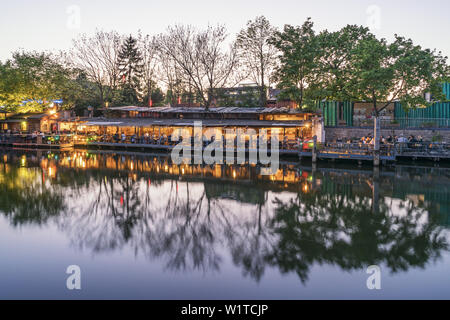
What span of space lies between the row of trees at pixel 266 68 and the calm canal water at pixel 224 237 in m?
12.3

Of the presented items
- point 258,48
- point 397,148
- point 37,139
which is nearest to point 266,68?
point 258,48

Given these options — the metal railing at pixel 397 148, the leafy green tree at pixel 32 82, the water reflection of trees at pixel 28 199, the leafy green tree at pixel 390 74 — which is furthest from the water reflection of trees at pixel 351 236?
the leafy green tree at pixel 32 82

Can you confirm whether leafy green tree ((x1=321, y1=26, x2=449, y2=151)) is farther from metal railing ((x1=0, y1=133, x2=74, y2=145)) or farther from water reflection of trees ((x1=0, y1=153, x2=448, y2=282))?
metal railing ((x1=0, y1=133, x2=74, y2=145))

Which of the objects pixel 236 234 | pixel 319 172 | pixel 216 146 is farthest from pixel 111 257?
pixel 216 146

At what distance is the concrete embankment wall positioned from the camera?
92.1 feet

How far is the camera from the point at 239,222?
1178 cm

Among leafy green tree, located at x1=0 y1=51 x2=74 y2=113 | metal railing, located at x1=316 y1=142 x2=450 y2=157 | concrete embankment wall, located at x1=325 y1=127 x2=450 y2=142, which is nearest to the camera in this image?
metal railing, located at x1=316 y1=142 x2=450 y2=157

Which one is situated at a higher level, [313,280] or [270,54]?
[270,54]

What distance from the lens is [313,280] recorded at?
7582 mm

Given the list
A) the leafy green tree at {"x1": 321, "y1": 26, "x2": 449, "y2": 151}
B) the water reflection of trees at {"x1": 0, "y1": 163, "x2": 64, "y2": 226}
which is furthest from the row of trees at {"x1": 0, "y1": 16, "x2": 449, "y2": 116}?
the water reflection of trees at {"x1": 0, "y1": 163, "x2": 64, "y2": 226}

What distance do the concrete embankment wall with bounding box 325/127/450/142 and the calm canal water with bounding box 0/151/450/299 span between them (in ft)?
35.1
